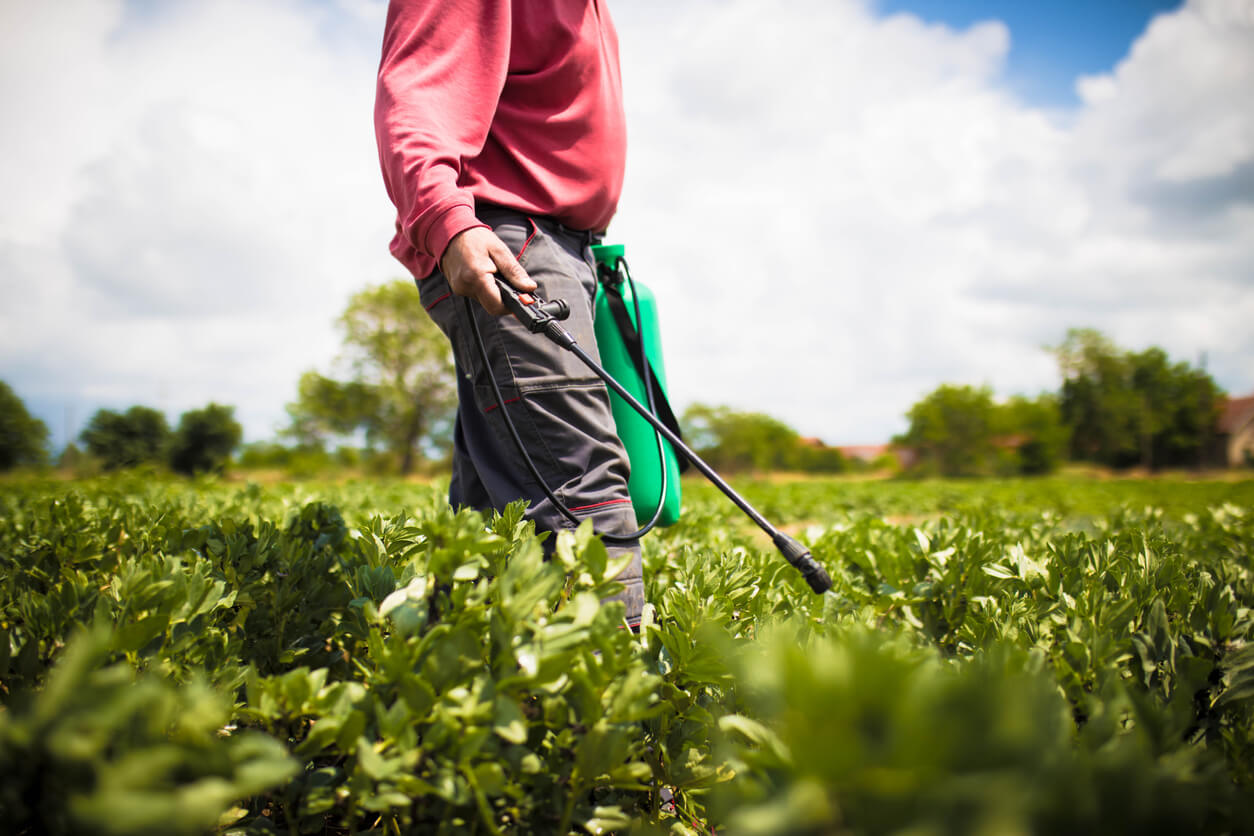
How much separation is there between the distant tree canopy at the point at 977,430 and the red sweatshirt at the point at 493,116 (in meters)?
62.6

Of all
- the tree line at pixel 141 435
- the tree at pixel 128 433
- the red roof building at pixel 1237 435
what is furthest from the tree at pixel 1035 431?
the tree at pixel 128 433

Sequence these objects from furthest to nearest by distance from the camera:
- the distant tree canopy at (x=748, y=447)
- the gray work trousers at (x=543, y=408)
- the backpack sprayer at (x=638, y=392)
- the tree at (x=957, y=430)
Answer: the distant tree canopy at (x=748, y=447) < the tree at (x=957, y=430) < the backpack sprayer at (x=638, y=392) < the gray work trousers at (x=543, y=408)

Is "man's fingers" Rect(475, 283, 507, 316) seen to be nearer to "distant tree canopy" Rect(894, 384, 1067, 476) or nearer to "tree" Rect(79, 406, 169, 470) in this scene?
"tree" Rect(79, 406, 169, 470)

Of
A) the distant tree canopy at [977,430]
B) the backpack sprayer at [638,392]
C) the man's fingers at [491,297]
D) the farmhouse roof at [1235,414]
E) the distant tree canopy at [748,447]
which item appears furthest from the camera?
the distant tree canopy at [748,447]

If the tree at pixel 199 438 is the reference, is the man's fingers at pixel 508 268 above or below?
Answer: below

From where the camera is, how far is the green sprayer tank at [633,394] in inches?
87.8

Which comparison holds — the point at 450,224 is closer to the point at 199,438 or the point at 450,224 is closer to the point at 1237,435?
the point at 199,438

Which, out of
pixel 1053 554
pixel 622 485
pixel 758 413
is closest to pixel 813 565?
pixel 622 485

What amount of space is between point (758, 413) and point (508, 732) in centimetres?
8032

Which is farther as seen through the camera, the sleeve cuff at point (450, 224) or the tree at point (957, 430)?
the tree at point (957, 430)

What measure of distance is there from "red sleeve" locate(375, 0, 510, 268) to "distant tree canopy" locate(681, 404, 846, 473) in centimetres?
6610

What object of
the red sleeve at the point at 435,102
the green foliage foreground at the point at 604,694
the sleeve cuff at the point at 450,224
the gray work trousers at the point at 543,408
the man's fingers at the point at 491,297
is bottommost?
the green foliage foreground at the point at 604,694

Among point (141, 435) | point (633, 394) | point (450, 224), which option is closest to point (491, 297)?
point (450, 224)

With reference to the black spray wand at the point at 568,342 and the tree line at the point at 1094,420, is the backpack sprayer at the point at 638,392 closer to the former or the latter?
the black spray wand at the point at 568,342
